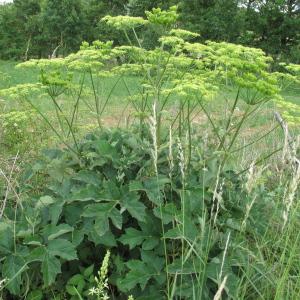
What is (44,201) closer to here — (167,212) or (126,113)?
(167,212)

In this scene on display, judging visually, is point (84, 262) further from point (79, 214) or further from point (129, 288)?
point (129, 288)

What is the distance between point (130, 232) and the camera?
2.29 metres

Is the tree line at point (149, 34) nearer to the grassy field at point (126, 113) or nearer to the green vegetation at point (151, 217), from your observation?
the grassy field at point (126, 113)

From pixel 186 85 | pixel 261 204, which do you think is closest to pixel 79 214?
pixel 186 85

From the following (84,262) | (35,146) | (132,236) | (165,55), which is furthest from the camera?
(35,146)

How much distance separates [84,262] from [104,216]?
404mm

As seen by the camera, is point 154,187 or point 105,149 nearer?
point 154,187

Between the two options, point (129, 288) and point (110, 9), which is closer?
point (129, 288)

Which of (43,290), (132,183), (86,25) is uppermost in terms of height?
(132,183)

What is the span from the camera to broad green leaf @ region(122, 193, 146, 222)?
7.32 ft

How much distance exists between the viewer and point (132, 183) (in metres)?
2.29

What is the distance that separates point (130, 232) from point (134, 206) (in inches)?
4.8

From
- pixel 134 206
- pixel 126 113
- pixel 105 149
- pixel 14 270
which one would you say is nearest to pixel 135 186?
pixel 134 206

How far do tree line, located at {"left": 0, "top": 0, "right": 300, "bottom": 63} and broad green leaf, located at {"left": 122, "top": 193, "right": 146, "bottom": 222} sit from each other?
23790mm
